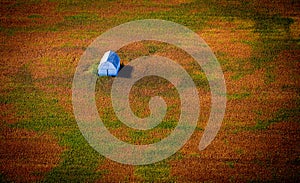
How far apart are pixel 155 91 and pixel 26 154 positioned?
631cm

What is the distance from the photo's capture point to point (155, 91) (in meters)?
15.6

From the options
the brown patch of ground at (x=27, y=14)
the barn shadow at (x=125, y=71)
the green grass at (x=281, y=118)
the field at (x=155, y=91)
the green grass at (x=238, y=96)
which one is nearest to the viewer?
the field at (x=155, y=91)

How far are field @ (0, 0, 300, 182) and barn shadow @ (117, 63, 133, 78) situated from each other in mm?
568

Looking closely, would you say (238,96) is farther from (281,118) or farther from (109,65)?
(109,65)

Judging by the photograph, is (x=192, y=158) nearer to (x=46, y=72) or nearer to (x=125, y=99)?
(x=125, y=99)

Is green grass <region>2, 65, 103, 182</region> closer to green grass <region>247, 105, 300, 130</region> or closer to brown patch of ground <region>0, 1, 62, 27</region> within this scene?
brown patch of ground <region>0, 1, 62, 27</region>

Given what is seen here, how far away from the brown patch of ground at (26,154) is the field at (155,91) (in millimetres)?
40

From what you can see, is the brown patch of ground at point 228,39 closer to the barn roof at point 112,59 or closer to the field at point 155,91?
the field at point 155,91

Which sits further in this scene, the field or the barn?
the barn

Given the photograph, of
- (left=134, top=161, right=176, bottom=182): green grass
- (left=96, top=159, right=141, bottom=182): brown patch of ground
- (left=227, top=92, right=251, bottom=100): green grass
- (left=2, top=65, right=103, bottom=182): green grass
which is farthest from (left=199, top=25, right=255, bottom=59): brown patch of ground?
(left=2, top=65, right=103, bottom=182): green grass

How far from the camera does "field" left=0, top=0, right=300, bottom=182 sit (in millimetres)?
12445

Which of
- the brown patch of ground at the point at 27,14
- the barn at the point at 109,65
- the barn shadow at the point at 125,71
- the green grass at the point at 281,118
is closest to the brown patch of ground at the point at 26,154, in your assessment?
the barn at the point at 109,65

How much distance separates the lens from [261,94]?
15289mm

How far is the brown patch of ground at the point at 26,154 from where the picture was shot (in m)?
12.3
